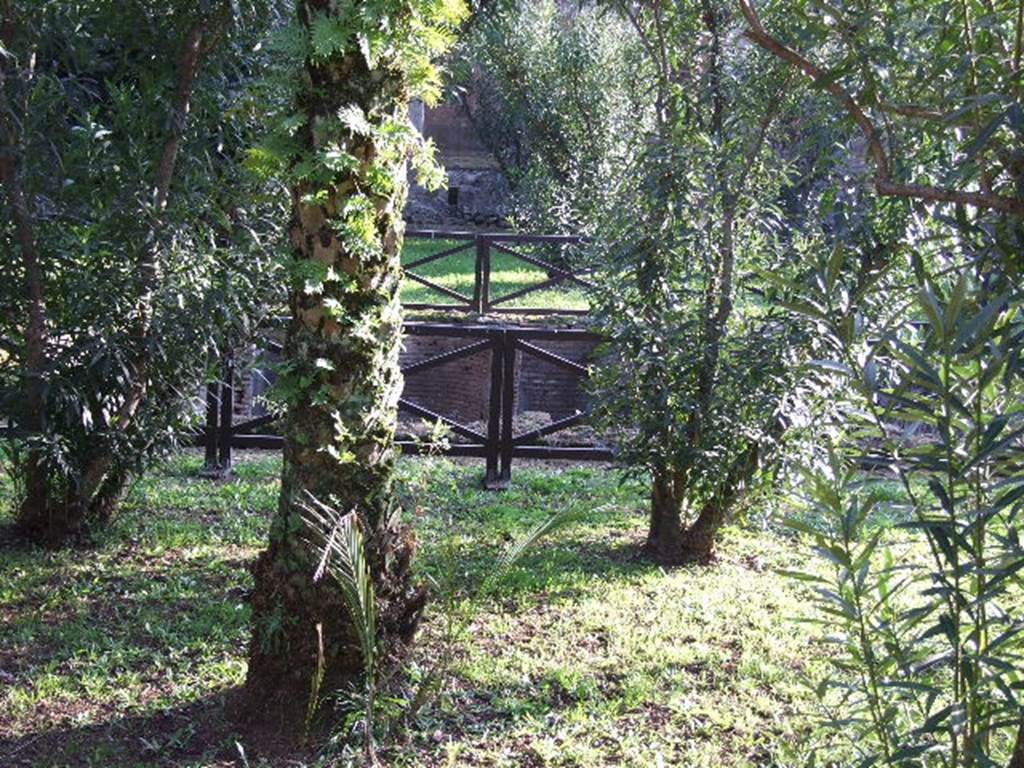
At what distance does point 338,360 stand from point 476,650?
4.88 ft

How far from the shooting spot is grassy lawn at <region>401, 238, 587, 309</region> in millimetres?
14312

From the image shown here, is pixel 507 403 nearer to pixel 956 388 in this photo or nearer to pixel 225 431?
pixel 225 431

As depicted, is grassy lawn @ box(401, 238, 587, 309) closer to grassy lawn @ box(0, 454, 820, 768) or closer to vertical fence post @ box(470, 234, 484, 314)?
vertical fence post @ box(470, 234, 484, 314)

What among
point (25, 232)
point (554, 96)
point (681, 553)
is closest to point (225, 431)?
point (25, 232)

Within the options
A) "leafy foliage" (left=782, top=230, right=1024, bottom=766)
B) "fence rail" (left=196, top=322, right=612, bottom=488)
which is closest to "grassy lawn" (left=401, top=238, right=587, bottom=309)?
"fence rail" (left=196, top=322, right=612, bottom=488)

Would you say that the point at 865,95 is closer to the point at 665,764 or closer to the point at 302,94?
the point at 302,94

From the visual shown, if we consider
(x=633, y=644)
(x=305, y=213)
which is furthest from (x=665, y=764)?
(x=305, y=213)

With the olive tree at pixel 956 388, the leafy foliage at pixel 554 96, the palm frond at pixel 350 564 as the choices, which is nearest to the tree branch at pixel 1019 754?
the olive tree at pixel 956 388

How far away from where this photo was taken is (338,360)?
3.84 metres

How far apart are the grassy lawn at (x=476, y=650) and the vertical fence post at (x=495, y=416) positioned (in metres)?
0.97

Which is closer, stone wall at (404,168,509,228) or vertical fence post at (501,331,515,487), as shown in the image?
vertical fence post at (501,331,515,487)

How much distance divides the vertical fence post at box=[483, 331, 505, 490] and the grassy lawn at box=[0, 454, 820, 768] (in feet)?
3.20

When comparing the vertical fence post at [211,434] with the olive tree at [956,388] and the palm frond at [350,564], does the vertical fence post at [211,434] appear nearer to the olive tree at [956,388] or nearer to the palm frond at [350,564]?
the palm frond at [350,564]

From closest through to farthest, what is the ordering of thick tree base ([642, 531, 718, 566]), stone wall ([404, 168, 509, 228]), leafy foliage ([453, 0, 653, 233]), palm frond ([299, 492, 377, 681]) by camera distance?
palm frond ([299, 492, 377, 681]), thick tree base ([642, 531, 718, 566]), leafy foliage ([453, 0, 653, 233]), stone wall ([404, 168, 509, 228])
